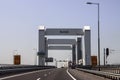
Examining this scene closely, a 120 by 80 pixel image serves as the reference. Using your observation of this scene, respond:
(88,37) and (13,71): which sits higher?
(88,37)

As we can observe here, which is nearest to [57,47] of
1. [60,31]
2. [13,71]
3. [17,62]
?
[60,31]

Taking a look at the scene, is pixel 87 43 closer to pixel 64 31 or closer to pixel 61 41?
pixel 64 31

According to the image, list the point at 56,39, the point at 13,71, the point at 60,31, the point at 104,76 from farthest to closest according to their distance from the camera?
the point at 56,39, the point at 60,31, the point at 13,71, the point at 104,76

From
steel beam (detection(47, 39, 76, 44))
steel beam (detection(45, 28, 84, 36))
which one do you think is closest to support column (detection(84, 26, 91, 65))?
steel beam (detection(45, 28, 84, 36))

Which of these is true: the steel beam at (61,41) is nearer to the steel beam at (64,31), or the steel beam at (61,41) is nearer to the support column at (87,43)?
the steel beam at (64,31)

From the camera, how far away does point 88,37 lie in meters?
105

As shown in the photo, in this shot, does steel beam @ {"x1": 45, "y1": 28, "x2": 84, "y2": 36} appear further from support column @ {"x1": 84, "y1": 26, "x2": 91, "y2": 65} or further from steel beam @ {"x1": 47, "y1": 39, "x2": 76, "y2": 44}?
steel beam @ {"x1": 47, "y1": 39, "x2": 76, "y2": 44}

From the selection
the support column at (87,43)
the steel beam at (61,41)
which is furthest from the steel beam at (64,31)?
the steel beam at (61,41)

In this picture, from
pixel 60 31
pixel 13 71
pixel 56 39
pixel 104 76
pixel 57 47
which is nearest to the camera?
pixel 104 76

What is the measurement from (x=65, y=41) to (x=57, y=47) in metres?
16.3

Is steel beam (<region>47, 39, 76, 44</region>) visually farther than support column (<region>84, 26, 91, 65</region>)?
Yes

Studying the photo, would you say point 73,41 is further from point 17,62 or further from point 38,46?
point 17,62

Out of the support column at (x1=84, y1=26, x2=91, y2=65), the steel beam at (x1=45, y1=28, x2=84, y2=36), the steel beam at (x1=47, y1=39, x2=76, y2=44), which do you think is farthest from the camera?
the steel beam at (x1=47, y1=39, x2=76, y2=44)

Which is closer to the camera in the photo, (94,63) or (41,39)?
(94,63)
